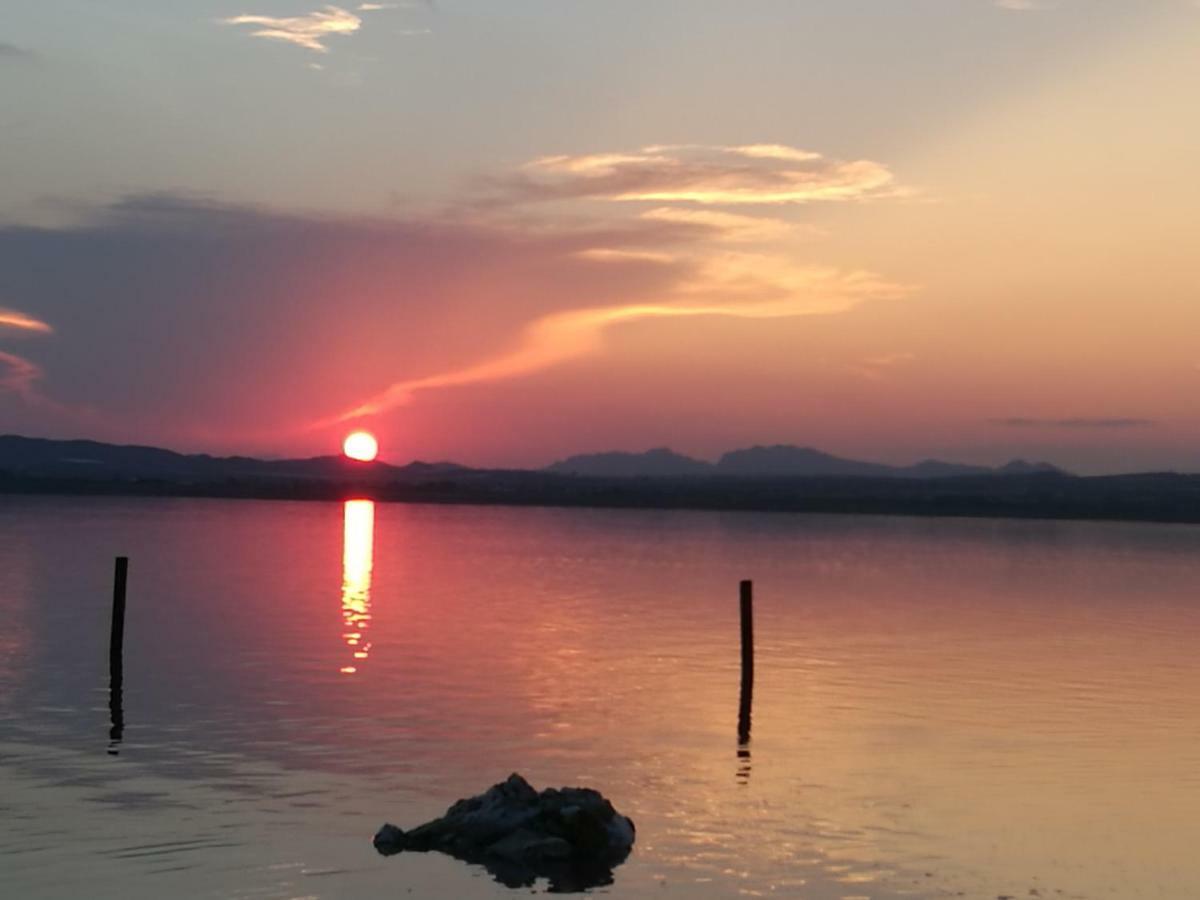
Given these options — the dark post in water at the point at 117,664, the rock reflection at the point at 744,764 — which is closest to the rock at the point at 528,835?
the rock reflection at the point at 744,764

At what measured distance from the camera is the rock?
790 inches

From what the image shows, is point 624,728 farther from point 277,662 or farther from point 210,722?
point 277,662

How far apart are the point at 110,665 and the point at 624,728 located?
48.2 ft

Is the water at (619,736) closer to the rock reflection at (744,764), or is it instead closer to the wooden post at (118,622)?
the rock reflection at (744,764)

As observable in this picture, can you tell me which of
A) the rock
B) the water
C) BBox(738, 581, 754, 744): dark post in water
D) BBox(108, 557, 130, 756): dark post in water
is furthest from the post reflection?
the rock

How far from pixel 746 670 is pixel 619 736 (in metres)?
7.68

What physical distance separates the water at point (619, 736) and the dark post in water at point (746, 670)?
0.40 meters

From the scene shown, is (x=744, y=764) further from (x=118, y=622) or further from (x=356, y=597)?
(x=356, y=597)

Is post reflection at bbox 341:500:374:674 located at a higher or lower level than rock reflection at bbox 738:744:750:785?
higher

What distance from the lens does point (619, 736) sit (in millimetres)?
30688

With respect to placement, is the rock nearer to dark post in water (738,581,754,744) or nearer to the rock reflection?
the rock reflection

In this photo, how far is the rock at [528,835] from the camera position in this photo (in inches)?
790

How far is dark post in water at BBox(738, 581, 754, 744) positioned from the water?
397mm

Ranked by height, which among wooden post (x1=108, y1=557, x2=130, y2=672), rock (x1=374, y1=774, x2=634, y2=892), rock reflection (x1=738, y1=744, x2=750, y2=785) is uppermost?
wooden post (x1=108, y1=557, x2=130, y2=672)
